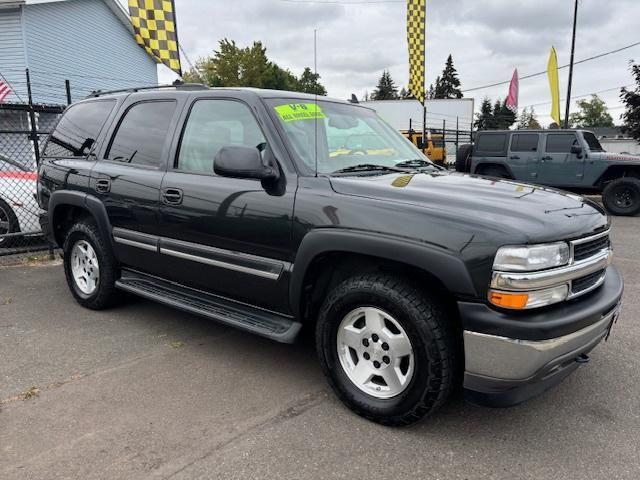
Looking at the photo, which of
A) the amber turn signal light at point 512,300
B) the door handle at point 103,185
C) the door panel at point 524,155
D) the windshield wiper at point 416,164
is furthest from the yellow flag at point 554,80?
the amber turn signal light at point 512,300

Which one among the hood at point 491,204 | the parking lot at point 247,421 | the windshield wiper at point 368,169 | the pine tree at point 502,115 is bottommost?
the parking lot at point 247,421

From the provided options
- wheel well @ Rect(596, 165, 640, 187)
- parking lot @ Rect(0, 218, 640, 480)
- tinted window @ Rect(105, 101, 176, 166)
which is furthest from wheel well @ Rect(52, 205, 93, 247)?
wheel well @ Rect(596, 165, 640, 187)

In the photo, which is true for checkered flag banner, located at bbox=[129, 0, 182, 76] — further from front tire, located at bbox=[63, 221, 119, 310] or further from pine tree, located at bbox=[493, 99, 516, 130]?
pine tree, located at bbox=[493, 99, 516, 130]

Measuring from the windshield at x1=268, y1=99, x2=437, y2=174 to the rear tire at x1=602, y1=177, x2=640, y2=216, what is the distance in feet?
28.8

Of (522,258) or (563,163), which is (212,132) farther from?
(563,163)

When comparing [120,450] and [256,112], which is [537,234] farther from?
[120,450]

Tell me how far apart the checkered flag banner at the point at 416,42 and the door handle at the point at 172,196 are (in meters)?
12.2

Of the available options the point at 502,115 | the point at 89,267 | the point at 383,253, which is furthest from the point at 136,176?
the point at 502,115

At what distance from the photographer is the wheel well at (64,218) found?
4645mm

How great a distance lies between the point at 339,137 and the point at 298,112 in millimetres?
327

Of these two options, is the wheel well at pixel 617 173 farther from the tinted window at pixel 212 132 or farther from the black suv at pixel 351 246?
the tinted window at pixel 212 132

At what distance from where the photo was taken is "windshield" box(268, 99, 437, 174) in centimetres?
322

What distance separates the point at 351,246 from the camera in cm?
269

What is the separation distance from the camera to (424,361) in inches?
98.9
